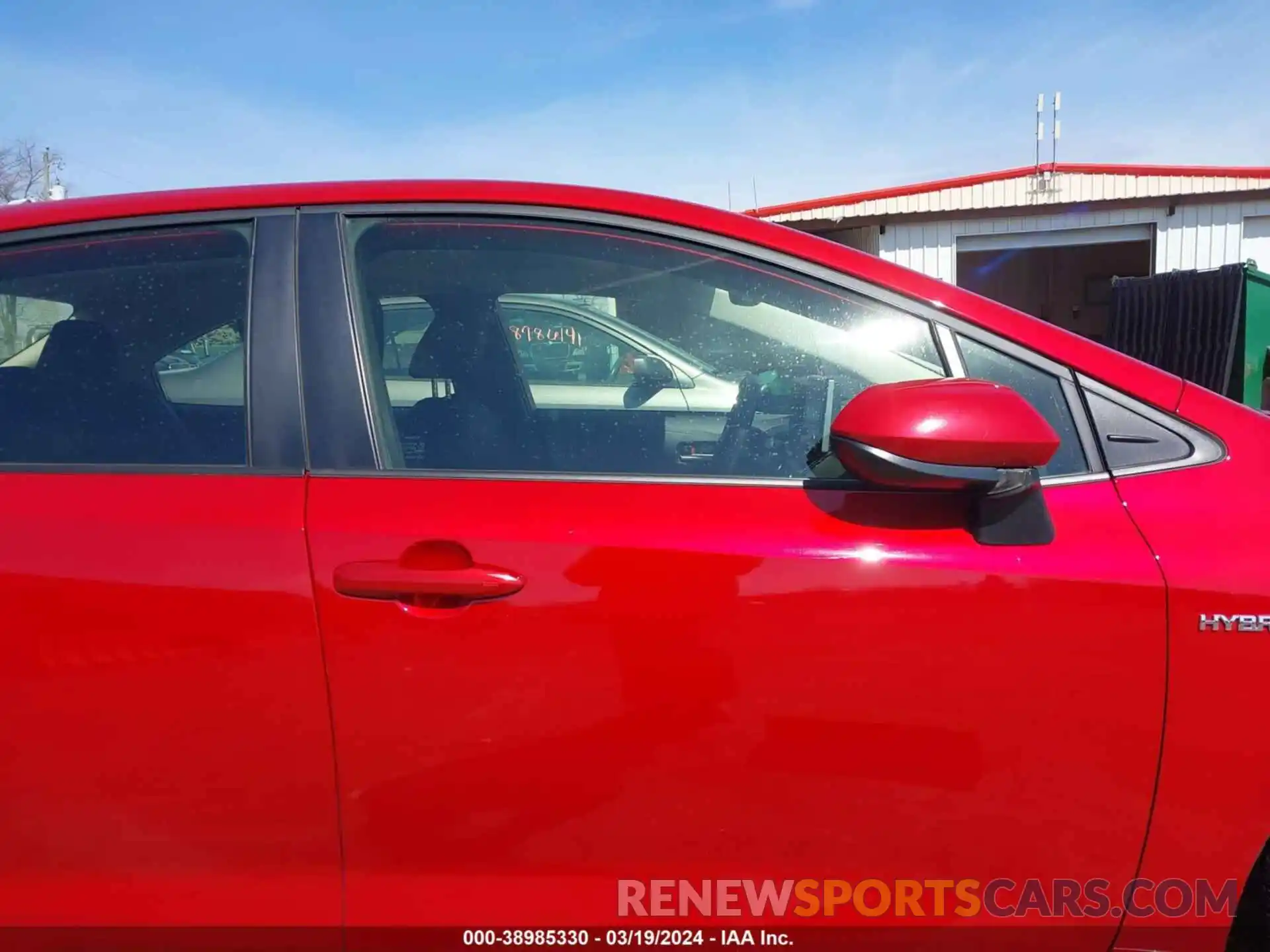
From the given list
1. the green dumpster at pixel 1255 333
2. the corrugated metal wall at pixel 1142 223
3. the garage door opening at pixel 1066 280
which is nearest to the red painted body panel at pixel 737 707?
the green dumpster at pixel 1255 333

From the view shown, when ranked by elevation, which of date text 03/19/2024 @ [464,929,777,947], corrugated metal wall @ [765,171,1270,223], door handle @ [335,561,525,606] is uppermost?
corrugated metal wall @ [765,171,1270,223]

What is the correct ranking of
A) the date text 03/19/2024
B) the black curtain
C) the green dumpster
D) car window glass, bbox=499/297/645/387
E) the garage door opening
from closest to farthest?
the date text 03/19/2024
car window glass, bbox=499/297/645/387
the green dumpster
the black curtain
the garage door opening

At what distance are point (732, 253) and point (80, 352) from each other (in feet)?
3.83

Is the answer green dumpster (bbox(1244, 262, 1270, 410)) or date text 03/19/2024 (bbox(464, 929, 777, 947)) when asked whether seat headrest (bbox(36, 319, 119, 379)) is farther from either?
green dumpster (bbox(1244, 262, 1270, 410))

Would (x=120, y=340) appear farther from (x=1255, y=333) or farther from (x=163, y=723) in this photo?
(x=1255, y=333)

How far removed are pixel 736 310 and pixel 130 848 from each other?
1.29m

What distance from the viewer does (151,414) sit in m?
1.55

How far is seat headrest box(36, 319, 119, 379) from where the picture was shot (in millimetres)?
1588

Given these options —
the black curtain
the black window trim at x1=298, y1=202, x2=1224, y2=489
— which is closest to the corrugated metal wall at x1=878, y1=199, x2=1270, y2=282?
the black curtain

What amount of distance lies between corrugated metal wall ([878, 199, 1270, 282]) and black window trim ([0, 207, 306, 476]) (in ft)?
37.6

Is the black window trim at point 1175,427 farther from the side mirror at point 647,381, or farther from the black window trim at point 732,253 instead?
the side mirror at point 647,381

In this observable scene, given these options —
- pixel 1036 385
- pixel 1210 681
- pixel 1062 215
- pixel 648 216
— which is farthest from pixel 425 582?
pixel 1062 215

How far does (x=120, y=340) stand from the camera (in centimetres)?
162

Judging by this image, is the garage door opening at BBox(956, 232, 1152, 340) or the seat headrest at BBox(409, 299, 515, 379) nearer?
the seat headrest at BBox(409, 299, 515, 379)
